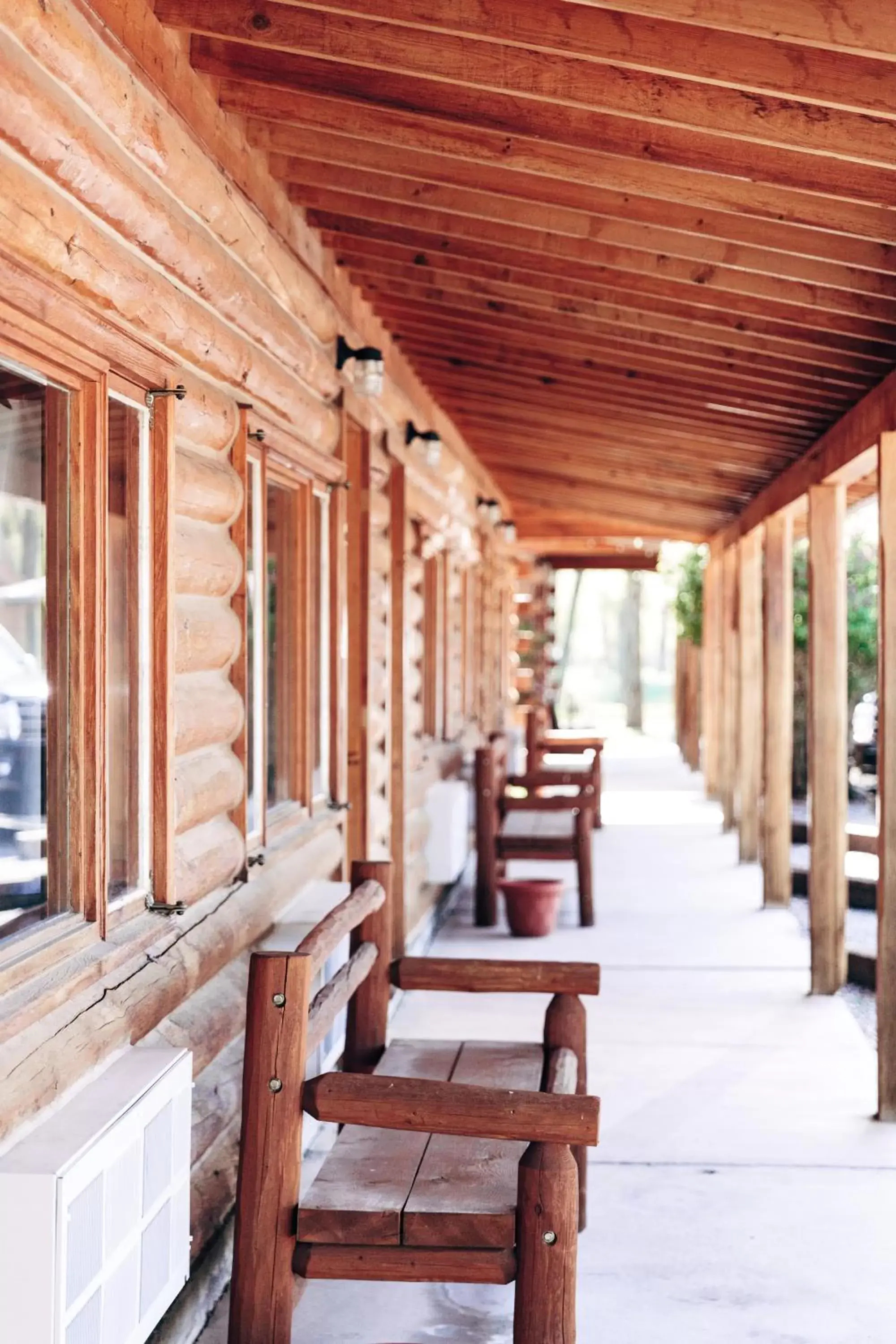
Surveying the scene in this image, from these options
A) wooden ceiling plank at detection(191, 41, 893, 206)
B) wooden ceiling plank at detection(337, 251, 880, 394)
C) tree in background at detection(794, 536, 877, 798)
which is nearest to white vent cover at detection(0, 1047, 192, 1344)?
wooden ceiling plank at detection(191, 41, 893, 206)

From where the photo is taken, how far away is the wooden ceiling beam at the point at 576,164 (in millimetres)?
3490

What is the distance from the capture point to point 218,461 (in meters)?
3.65

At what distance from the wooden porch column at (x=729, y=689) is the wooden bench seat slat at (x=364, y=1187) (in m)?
7.40

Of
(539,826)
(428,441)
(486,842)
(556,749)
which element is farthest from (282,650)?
(556,749)

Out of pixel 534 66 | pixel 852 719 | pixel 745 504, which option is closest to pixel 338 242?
pixel 534 66

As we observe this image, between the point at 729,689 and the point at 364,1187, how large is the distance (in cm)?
862

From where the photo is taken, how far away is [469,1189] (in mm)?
2752

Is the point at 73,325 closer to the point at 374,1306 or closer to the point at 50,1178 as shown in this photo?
the point at 50,1178

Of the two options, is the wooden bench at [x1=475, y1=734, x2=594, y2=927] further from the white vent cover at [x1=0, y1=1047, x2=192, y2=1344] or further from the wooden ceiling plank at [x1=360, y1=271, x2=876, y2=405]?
the white vent cover at [x1=0, y1=1047, x2=192, y2=1344]

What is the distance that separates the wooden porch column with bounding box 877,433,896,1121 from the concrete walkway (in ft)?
0.74

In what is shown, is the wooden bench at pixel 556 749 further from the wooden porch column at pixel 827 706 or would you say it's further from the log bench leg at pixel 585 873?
the wooden porch column at pixel 827 706

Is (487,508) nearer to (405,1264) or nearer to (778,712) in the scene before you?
(778,712)

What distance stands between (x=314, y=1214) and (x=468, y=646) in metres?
8.11

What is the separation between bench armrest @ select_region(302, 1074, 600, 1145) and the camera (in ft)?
8.42
